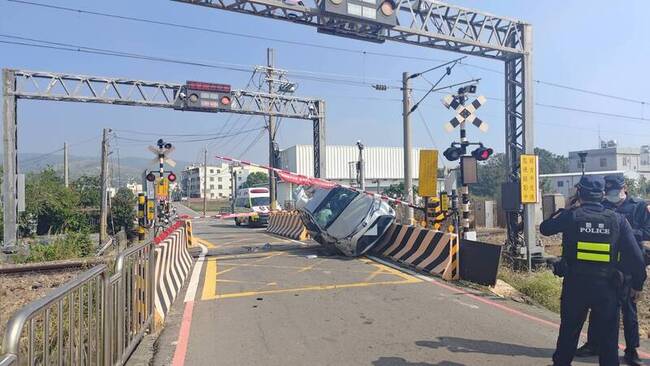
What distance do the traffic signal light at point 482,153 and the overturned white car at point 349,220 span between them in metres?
2.90

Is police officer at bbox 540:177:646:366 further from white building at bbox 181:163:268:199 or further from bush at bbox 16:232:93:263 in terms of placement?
white building at bbox 181:163:268:199

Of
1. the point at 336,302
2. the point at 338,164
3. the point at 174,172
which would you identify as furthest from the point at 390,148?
the point at 336,302

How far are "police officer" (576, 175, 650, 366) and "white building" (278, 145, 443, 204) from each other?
58.9 meters

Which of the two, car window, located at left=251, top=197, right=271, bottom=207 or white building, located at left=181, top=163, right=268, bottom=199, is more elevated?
white building, located at left=181, top=163, right=268, bottom=199

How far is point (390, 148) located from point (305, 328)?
247 feet

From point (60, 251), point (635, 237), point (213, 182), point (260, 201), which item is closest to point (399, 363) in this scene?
point (635, 237)

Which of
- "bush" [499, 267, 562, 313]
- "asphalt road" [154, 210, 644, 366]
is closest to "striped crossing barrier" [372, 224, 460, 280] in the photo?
"asphalt road" [154, 210, 644, 366]

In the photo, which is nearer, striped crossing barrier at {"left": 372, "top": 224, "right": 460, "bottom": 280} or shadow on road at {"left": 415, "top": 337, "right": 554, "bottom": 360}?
shadow on road at {"left": 415, "top": 337, "right": 554, "bottom": 360}

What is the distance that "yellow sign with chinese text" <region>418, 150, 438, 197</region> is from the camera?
44.7 feet

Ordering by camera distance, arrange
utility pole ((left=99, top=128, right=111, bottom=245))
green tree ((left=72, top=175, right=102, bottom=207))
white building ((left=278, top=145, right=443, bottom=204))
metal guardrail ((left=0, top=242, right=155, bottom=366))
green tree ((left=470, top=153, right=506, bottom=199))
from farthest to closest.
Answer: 1. green tree ((left=470, top=153, right=506, bottom=199))
2. white building ((left=278, top=145, right=443, bottom=204))
3. green tree ((left=72, top=175, right=102, bottom=207))
4. utility pole ((left=99, top=128, right=111, bottom=245))
5. metal guardrail ((left=0, top=242, right=155, bottom=366))

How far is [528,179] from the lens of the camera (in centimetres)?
1288

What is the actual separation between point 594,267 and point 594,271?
1.4 inches

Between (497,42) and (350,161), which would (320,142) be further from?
(350,161)

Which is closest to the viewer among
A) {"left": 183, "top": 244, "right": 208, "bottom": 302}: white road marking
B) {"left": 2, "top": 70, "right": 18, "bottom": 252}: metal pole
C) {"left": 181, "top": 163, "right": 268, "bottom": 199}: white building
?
{"left": 183, "top": 244, "right": 208, "bottom": 302}: white road marking
